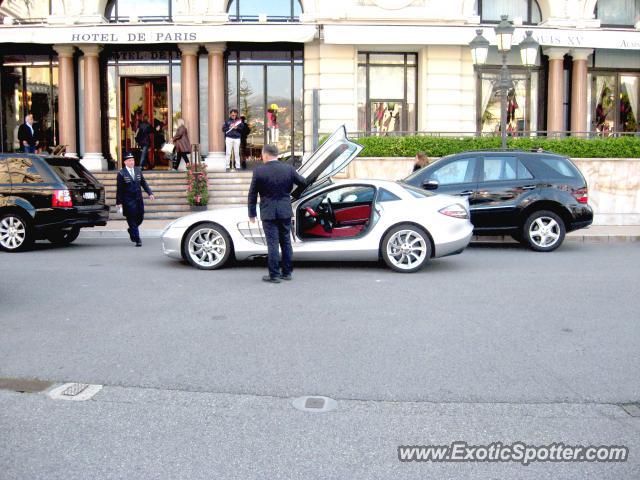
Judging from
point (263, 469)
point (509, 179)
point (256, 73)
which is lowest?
point (263, 469)

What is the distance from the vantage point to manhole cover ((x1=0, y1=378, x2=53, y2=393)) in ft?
16.8

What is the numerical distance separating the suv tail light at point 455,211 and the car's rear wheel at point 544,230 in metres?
3.08

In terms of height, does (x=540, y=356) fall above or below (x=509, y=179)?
below

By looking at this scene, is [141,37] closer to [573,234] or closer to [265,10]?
[265,10]

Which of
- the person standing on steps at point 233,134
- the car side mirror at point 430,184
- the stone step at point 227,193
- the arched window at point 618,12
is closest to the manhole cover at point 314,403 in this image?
the car side mirror at point 430,184

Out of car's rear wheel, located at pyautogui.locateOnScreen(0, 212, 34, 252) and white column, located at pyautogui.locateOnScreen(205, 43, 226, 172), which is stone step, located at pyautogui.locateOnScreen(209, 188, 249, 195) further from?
car's rear wheel, located at pyautogui.locateOnScreen(0, 212, 34, 252)

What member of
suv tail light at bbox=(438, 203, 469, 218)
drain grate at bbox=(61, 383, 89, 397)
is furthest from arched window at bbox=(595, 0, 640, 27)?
drain grate at bbox=(61, 383, 89, 397)

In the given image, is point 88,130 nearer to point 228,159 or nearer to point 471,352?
point 228,159

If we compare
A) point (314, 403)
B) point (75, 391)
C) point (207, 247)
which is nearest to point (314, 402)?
point (314, 403)

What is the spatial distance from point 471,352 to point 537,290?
322 cm

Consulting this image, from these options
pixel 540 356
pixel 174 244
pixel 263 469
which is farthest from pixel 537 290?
pixel 263 469

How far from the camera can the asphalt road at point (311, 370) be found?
4.00 metres

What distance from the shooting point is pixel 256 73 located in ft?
80.2

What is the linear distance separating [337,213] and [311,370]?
18.0ft
